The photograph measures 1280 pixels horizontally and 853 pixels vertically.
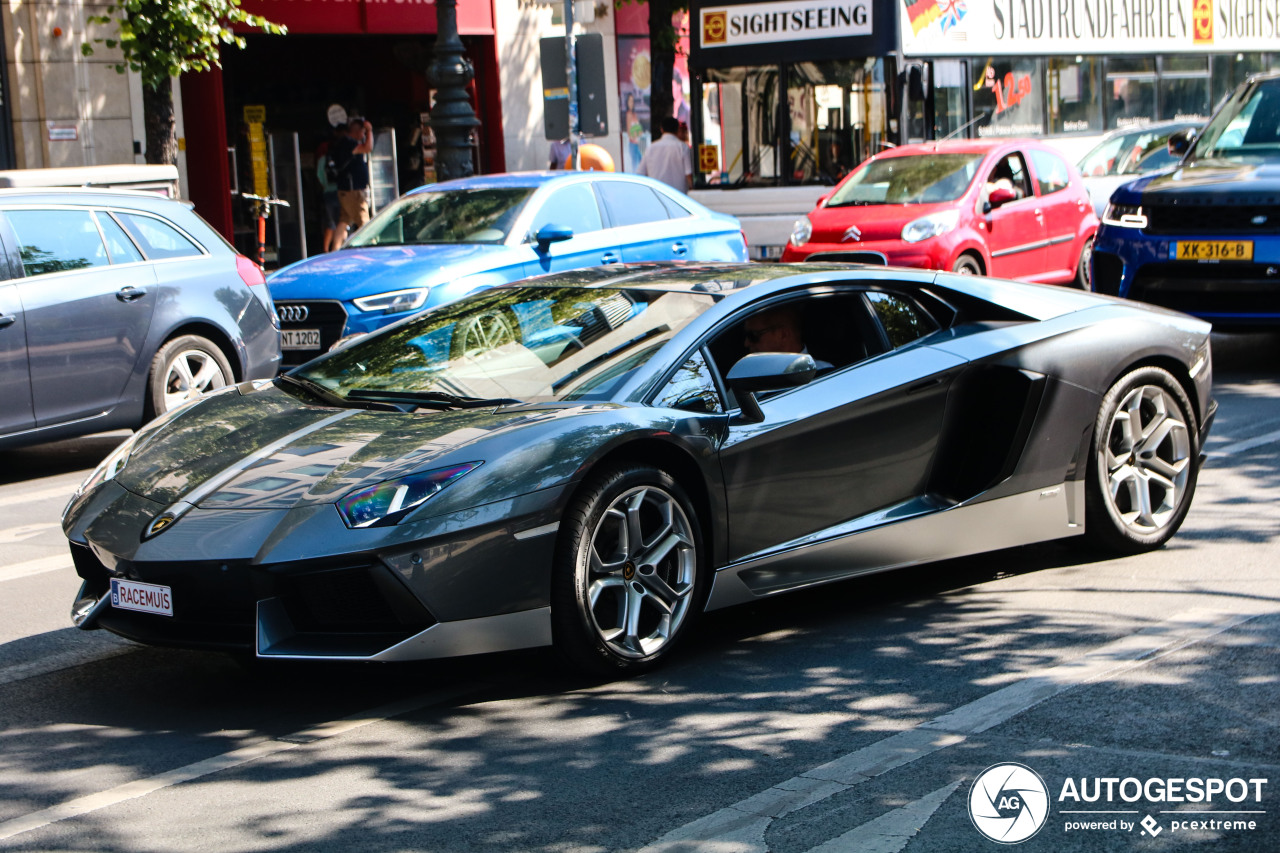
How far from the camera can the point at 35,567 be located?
7.08 m

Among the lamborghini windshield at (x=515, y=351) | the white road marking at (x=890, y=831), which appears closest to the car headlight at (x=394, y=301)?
the lamborghini windshield at (x=515, y=351)

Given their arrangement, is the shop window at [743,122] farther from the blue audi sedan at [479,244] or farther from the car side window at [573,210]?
the car side window at [573,210]

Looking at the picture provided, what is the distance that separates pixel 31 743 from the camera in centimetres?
465

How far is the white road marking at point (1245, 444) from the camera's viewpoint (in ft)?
28.8

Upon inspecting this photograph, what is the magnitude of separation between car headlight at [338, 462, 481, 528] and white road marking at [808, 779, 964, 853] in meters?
1.58

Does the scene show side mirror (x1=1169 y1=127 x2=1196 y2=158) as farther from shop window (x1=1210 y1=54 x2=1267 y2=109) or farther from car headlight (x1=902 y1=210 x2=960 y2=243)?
shop window (x1=1210 y1=54 x2=1267 y2=109)

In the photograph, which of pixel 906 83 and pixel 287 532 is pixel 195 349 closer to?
pixel 287 532

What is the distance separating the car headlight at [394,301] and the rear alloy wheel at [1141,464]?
6021mm

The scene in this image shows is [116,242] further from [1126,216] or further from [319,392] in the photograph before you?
[1126,216]

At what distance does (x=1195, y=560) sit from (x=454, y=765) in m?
3.47

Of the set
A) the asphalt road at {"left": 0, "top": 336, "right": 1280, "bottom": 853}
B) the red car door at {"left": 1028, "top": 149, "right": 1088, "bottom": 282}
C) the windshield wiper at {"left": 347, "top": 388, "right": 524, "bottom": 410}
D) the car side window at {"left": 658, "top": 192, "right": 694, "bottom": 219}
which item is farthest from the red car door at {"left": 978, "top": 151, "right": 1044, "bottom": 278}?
the windshield wiper at {"left": 347, "top": 388, "right": 524, "bottom": 410}

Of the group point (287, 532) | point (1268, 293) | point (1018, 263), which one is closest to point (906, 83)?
point (1018, 263)

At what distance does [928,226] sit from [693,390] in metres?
9.69

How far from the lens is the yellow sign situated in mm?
18266
